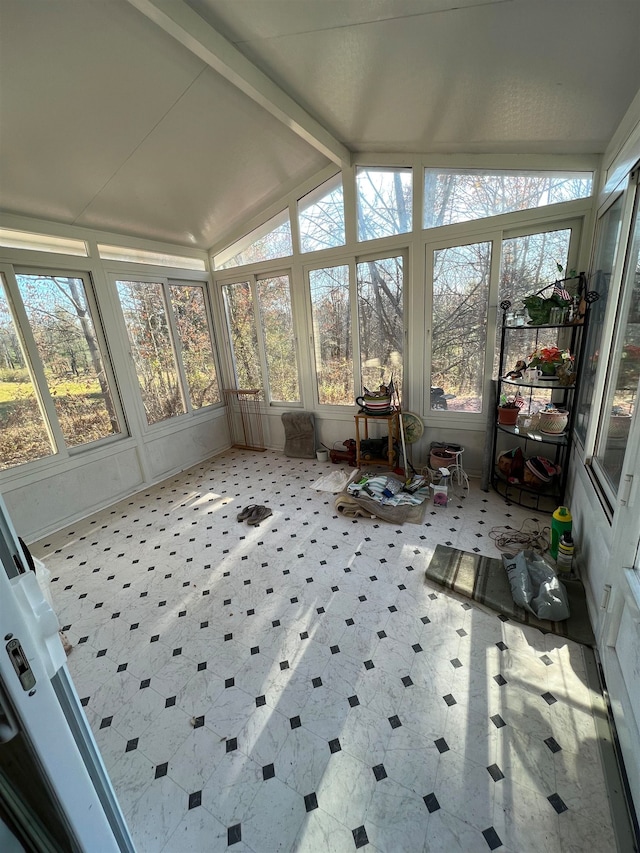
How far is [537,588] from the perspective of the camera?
2156 millimetres

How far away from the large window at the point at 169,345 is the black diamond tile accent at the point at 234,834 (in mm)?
3736

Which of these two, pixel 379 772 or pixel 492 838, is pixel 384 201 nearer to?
pixel 379 772

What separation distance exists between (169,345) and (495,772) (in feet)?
15.3

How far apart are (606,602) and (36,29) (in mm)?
4155

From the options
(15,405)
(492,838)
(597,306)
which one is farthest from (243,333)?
(492,838)

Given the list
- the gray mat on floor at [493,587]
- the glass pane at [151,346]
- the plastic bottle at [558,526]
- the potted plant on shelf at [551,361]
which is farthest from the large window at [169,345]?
the plastic bottle at [558,526]

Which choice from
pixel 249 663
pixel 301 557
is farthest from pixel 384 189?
pixel 249 663

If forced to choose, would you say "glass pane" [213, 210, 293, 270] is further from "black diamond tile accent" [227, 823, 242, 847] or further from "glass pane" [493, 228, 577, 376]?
"black diamond tile accent" [227, 823, 242, 847]

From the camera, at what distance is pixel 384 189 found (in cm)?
356

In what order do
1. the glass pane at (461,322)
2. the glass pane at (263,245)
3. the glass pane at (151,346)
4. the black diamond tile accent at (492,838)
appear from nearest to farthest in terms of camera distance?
the black diamond tile accent at (492,838)
the glass pane at (461,322)
the glass pane at (151,346)
the glass pane at (263,245)

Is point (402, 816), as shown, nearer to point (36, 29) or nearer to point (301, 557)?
point (301, 557)

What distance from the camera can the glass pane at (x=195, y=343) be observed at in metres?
4.54

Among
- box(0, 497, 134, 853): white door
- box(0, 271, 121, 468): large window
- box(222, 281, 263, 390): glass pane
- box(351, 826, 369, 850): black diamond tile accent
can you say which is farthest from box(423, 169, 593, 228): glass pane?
box(351, 826, 369, 850): black diamond tile accent

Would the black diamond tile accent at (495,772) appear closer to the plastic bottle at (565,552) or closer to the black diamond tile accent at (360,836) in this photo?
the black diamond tile accent at (360,836)
